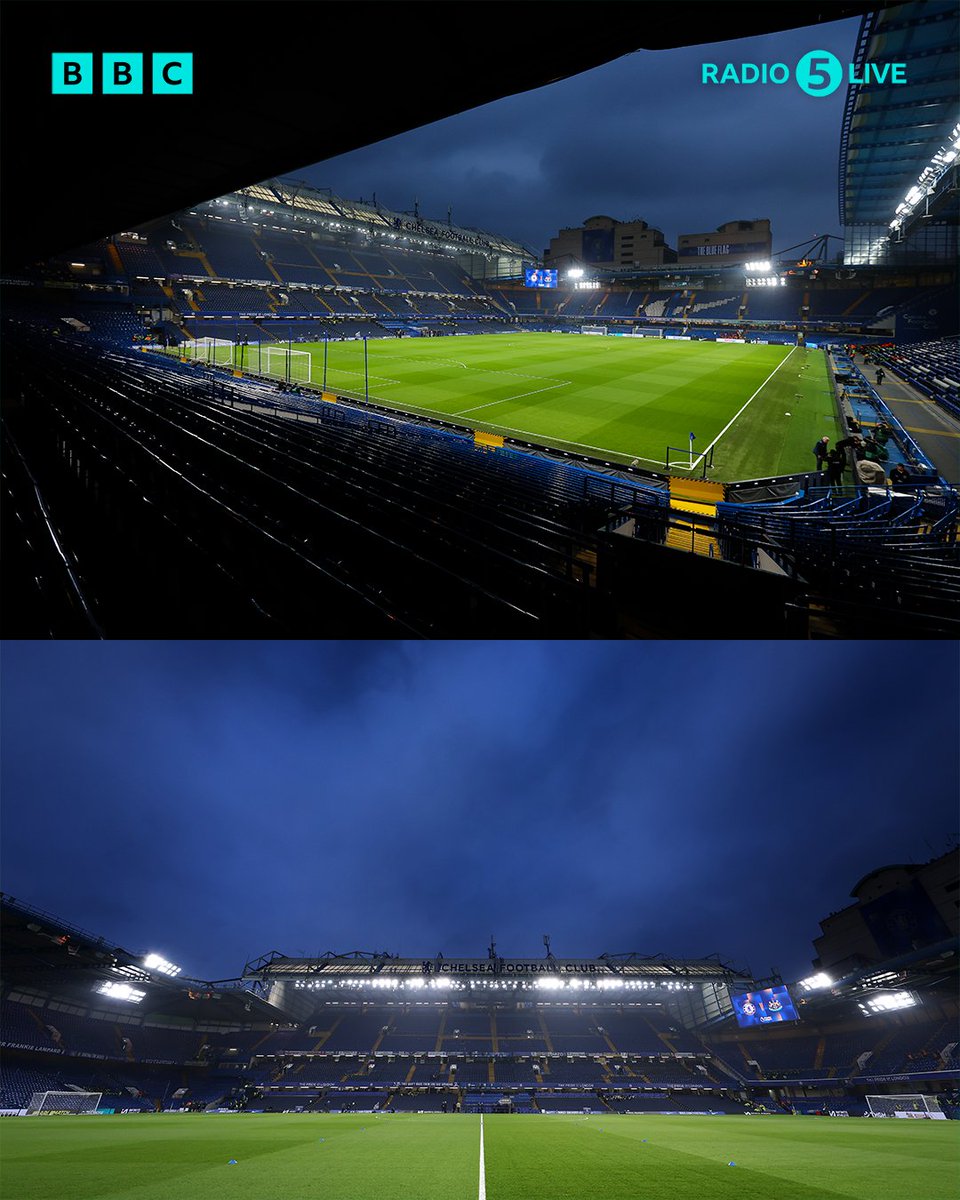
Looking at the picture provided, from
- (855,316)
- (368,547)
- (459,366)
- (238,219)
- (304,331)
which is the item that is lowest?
(368,547)

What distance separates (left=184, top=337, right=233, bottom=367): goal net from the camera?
35.5m

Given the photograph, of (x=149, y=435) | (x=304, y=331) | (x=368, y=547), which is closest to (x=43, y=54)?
(x=368, y=547)

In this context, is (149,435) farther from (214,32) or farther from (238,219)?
(238,219)

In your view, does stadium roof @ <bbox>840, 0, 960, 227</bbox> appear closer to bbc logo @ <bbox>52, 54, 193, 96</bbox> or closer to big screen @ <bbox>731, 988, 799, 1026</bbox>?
bbc logo @ <bbox>52, 54, 193, 96</bbox>

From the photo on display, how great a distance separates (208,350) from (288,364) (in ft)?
47.4

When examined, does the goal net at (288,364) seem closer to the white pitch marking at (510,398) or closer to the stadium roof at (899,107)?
the white pitch marking at (510,398)

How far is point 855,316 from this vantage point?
5784 centimetres

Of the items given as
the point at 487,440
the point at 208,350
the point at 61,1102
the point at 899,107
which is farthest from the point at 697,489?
the point at 208,350

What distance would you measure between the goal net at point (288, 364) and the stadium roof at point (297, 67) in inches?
887

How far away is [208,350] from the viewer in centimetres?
3697

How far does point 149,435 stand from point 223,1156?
435 inches

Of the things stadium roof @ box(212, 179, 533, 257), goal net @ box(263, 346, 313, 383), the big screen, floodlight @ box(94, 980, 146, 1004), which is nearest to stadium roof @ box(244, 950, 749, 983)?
the big screen

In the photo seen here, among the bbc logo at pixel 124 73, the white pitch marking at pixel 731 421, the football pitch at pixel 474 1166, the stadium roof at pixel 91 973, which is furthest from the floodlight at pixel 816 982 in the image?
the bbc logo at pixel 124 73

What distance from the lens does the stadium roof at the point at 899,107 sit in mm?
16089
